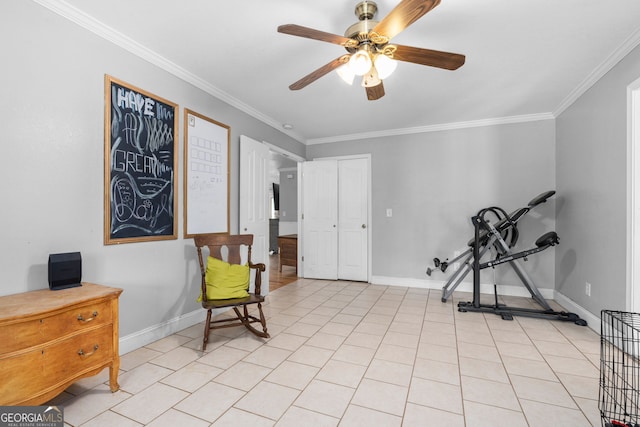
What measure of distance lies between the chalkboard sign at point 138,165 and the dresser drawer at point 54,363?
788 mm

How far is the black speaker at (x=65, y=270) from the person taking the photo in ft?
5.97

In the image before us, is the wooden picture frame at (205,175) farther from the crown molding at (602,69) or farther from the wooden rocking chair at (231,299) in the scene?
the crown molding at (602,69)

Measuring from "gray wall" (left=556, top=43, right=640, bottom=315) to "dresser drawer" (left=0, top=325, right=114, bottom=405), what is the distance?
3.91 meters

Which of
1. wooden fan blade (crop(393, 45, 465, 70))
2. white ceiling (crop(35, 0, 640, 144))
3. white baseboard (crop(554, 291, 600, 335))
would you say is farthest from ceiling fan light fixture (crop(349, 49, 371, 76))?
white baseboard (crop(554, 291, 600, 335))

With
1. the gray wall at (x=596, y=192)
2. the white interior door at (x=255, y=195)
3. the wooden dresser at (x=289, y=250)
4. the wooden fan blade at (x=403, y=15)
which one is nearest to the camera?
the wooden fan blade at (x=403, y=15)

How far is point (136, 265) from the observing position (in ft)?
8.07

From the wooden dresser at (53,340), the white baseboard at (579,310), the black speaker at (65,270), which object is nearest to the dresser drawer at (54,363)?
the wooden dresser at (53,340)

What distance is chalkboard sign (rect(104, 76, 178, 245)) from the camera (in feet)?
→ 7.43

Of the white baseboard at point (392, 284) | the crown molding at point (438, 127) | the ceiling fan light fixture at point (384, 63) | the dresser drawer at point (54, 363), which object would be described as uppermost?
the crown molding at point (438, 127)

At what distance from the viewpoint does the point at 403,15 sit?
1538mm

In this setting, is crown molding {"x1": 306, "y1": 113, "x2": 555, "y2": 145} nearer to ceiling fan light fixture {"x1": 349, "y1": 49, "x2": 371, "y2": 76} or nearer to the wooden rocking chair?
the wooden rocking chair

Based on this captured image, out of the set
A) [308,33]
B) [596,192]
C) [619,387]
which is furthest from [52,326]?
[596,192]

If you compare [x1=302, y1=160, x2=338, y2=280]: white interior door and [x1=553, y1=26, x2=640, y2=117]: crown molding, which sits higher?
[x1=553, y1=26, x2=640, y2=117]: crown molding

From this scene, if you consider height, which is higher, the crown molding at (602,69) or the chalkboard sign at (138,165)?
the crown molding at (602,69)
